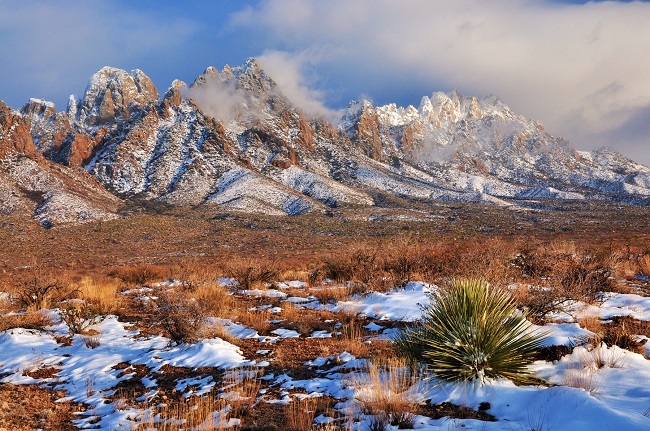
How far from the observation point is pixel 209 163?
111 m

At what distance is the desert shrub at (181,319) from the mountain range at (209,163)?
63.5m

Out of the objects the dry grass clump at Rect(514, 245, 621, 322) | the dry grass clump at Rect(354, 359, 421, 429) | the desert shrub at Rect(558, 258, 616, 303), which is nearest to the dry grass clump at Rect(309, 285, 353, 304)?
the dry grass clump at Rect(514, 245, 621, 322)

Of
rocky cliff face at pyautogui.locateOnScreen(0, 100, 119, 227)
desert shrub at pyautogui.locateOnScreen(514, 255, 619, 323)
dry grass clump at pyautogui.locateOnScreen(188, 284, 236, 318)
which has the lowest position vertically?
dry grass clump at pyautogui.locateOnScreen(188, 284, 236, 318)

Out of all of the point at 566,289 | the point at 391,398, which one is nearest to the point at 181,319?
the point at 391,398

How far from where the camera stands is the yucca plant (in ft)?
14.3

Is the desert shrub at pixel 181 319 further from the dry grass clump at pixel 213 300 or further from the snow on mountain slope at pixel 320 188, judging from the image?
the snow on mountain slope at pixel 320 188

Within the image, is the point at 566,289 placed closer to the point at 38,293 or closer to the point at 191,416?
the point at 191,416

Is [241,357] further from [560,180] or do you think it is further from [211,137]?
[560,180]

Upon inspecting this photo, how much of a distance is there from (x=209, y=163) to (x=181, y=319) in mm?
109753

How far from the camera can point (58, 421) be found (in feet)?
14.4

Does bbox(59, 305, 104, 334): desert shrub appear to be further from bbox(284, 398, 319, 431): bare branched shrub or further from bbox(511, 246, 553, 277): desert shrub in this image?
bbox(511, 246, 553, 277): desert shrub

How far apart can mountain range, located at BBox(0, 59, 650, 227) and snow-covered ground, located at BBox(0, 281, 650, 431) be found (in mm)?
63068

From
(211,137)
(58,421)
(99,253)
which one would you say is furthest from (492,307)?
(211,137)

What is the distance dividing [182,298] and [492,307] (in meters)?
5.50
